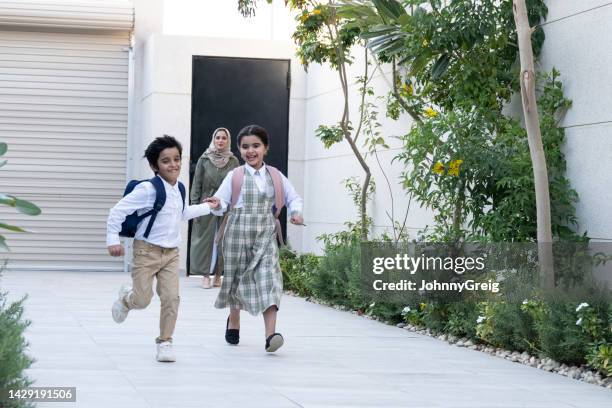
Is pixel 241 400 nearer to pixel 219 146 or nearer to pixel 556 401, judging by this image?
pixel 556 401

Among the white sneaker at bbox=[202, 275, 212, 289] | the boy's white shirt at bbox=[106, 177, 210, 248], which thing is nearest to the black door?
the white sneaker at bbox=[202, 275, 212, 289]

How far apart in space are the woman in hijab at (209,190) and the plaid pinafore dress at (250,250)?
15.8ft

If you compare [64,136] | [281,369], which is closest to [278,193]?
[281,369]

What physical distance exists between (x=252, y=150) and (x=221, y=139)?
5288 millimetres

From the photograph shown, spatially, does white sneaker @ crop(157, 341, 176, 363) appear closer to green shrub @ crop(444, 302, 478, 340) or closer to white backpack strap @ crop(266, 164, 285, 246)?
white backpack strap @ crop(266, 164, 285, 246)

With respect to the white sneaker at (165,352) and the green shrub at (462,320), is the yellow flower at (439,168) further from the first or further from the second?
the white sneaker at (165,352)

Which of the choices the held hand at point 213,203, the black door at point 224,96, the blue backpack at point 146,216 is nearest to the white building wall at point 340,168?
the black door at point 224,96

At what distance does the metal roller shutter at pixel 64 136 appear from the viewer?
55.1ft

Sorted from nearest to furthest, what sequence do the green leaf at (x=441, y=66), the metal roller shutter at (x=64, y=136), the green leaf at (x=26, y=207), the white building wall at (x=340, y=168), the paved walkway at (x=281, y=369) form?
the green leaf at (x=26, y=207)
the paved walkway at (x=281, y=369)
the green leaf at (x=441, y=66)
the white building wall at (x=340, y=168)
the metal roller shutter at (x=64, y=136)

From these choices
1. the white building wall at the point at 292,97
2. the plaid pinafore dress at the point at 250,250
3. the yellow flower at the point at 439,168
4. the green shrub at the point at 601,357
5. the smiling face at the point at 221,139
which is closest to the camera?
the green shrub at the point at 601,357

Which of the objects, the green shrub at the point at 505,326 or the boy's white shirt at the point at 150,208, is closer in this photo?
the boy's white shirt at the point at 150,208

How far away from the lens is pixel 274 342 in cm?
784

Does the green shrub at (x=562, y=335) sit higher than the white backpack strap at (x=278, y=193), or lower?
lower

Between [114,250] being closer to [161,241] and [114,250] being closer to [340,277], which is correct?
[161,241]
